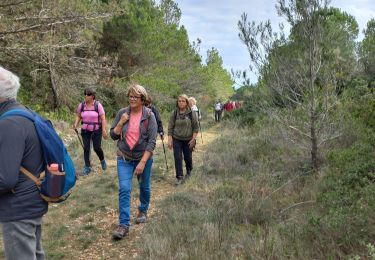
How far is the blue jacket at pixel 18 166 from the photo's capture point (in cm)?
269

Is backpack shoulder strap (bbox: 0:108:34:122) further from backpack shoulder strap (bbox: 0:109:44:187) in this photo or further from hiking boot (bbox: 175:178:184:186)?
hiking boot (bbox: 175:178:184:186)

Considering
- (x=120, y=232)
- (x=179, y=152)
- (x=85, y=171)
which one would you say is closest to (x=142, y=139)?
(x=120, y=232)

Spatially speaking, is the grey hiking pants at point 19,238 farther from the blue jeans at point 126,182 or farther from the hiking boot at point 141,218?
the hiking boot at point 141,218

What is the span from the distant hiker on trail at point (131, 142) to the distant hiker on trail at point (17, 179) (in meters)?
2.10

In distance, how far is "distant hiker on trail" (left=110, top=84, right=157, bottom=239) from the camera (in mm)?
5031

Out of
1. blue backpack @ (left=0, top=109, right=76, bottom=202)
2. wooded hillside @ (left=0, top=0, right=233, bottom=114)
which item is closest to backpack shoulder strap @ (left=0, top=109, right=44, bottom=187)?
blue backpack @ (left=0, top=109, right=76, bottom=202)

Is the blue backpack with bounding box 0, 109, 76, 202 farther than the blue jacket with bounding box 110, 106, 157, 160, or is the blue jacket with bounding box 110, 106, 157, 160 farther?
the blue jacket with bounding box 110, 106, 157, 160

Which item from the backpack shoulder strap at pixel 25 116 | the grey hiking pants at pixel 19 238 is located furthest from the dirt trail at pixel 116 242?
the backpack shoulder strap at pixel 25 116

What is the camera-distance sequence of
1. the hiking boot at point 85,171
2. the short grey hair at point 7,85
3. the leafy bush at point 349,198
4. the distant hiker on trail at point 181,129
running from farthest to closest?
1. the hiking boot at point 85,171
2. the distant hiker on trail at point 181,129
3. the leafy bush at point 349,198
4. the short grey hair at point 7,85

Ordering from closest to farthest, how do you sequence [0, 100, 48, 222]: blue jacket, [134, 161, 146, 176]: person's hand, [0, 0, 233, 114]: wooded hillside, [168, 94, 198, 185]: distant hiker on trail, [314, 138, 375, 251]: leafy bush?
1. [0, 100, 48, 222]: blue jacket
2. [314, 138, 375, 251]: leafy bush
3. [134, 161, 146, 176]: person's hand
4. [168, 94, 198, 185]: distant hiker on trail
5. [0, 0, 233, 114]: wooded hillside

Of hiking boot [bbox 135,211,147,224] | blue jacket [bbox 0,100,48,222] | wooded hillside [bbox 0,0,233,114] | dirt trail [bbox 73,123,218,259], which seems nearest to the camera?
blue jacket [bbox 0,100,48,222]

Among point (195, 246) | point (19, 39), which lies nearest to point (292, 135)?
point (195, 246)

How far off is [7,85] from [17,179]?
621 mm

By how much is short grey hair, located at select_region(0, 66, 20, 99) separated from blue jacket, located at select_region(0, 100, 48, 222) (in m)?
0.05
